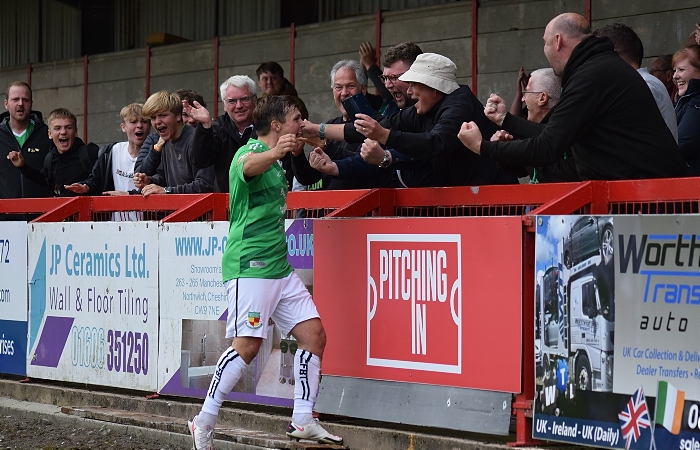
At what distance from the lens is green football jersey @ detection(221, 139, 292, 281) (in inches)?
257

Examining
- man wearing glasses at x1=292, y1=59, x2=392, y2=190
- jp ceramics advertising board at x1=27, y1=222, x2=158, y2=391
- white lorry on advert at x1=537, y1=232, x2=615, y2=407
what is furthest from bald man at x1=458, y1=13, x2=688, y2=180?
jp ceramics advertising board at x1=27, y1=222, x2=158, y2=391

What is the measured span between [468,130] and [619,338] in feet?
4.74

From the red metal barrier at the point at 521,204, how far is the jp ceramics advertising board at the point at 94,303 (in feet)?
1.66

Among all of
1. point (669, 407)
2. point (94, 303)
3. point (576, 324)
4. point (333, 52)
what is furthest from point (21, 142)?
point (669, 407)

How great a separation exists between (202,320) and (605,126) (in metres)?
3.29

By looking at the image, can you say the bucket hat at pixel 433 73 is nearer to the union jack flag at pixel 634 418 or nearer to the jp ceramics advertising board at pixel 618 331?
the jp ceramics advertising board at pixel 618 331

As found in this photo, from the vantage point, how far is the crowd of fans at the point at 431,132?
5691 millimetres

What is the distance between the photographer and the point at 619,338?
17.3ft

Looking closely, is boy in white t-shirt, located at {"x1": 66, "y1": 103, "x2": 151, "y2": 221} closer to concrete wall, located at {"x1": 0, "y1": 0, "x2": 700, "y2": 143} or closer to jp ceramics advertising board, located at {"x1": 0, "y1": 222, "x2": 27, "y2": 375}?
jp ceramics advertising board, located at {"x1": 0, "y1": 222, "x2": 27, "y2": 375}

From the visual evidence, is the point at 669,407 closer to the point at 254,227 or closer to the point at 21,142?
the point at 254,227

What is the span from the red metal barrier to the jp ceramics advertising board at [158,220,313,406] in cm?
29

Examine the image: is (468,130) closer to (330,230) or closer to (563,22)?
(563,22)

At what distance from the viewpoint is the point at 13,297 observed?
30.9 ft

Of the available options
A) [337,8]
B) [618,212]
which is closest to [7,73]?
[337,8]
